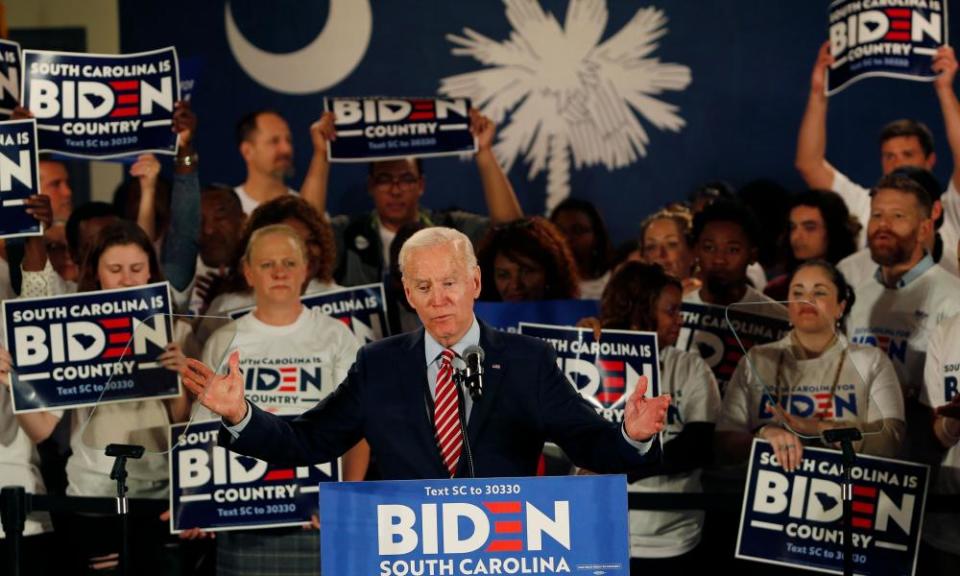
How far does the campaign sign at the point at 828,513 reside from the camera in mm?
4785

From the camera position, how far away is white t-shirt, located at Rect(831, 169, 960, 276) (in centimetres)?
607

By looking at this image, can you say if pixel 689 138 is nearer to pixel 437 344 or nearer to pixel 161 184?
pixel 161 184

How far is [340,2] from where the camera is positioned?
27.1 ft

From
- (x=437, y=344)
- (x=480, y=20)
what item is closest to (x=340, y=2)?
(x=480, y=20)

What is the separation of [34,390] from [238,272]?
2.95ft

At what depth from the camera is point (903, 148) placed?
6.61 metres

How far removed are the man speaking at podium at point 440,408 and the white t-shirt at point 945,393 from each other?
1.85 m

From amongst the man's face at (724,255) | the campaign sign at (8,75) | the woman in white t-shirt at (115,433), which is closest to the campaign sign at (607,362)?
the man's face at (724,255)

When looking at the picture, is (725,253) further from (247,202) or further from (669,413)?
(247,202)

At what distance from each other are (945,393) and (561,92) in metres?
3.95

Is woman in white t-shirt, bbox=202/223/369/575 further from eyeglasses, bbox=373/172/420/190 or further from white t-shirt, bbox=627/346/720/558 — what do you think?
eyeglasses, bbox=373/172/420/190

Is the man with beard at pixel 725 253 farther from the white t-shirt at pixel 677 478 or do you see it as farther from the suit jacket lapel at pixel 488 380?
the suit jacket lapel at pixel 488 380

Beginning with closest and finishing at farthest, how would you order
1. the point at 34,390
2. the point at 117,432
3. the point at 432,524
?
1. the point at 432,524
2. the point at 117,432
3. the point at 34,390

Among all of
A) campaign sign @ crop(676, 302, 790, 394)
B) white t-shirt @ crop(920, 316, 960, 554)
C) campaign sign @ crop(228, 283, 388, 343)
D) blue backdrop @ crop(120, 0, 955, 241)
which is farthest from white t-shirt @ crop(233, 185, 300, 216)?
white t-shirt @ crop(920, 316, 960, 554)
